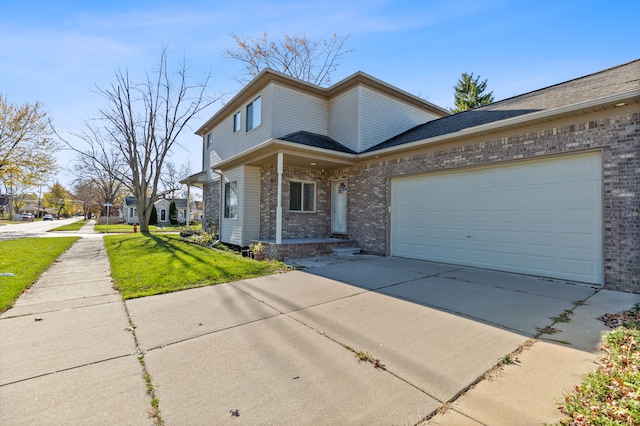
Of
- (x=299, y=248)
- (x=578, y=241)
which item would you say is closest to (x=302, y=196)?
(x=299, y=248)

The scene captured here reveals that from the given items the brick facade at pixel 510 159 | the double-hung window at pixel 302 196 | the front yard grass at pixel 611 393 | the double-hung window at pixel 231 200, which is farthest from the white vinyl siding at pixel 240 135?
the front yard grass at pixel 611 393

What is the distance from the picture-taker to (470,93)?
25688 mm

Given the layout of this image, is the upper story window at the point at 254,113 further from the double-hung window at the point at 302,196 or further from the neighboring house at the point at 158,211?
the neighboring house at the point at 158,211

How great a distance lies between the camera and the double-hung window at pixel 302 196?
1066 cm

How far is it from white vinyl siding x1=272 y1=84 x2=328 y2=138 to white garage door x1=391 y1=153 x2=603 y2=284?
4.59m

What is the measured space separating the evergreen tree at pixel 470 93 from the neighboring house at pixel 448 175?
1462 centimetres

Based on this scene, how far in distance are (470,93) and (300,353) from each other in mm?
28974

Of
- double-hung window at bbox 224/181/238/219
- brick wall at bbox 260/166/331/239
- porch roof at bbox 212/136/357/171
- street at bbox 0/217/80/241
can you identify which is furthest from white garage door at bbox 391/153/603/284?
street at bbox 0/217/80/241

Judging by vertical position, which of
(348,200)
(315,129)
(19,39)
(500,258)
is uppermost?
(19,39)

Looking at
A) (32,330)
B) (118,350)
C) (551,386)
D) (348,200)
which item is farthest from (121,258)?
(551,386)

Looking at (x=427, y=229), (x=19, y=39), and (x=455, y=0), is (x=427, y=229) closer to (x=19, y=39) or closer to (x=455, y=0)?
(x=455, y=0)

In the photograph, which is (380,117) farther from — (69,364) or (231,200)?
(69,364)

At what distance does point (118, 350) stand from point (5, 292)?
377 cm

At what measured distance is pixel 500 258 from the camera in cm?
679
